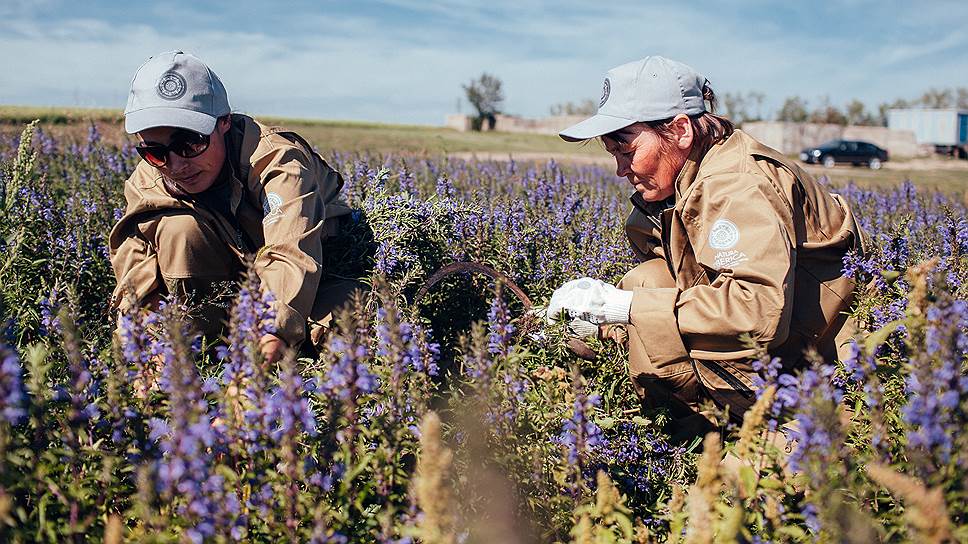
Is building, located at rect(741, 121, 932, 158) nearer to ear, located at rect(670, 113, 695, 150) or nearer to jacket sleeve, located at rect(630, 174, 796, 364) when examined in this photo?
ear, located at rect(670, 113, 695, 150)

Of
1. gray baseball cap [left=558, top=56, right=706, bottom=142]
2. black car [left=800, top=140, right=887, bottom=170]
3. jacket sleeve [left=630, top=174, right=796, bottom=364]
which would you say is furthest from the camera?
black car [left=800, top=140, right=887, bottom=170]

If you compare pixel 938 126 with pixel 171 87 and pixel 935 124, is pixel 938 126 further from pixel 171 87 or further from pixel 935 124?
pixel 171 87

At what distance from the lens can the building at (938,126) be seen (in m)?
46.2

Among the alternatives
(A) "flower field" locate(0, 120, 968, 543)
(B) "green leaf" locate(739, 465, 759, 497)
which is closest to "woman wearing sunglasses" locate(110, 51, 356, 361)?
(A) "flower field" locate(0, 120, 968, 543)

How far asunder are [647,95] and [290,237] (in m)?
1.66

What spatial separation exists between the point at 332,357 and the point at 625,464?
156cm

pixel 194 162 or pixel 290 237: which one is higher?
pixel 194 162

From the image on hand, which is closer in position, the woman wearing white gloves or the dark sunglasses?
the woman wearing white gloves

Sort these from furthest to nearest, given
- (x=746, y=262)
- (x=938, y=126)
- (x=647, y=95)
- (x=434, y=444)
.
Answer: (x=938, y=126), (x=647, y=95), (x=746, y=262), (x=434, y=444)

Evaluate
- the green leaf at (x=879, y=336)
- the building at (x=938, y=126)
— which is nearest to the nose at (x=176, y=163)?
the green leaf at (x=879, y=336)

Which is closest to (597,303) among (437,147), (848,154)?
(437,147)

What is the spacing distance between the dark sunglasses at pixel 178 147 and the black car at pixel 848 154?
123 feet

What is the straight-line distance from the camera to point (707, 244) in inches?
113

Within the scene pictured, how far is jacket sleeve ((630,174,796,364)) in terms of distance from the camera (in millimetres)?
2680
